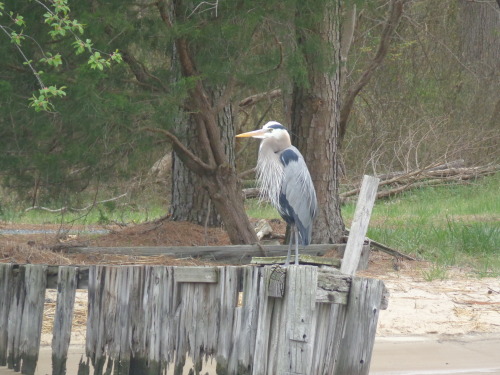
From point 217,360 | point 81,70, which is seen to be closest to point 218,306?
point 217,360

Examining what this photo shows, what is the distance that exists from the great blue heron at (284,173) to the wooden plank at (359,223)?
0.59 metres

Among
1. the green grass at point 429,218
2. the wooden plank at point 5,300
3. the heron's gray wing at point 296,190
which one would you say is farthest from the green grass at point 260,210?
the wooden plank at point 5,300

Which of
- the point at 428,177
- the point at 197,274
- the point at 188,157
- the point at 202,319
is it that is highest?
the point at 428,177

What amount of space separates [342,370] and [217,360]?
80 centimetres

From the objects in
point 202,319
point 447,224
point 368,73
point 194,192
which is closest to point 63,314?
point 202,319

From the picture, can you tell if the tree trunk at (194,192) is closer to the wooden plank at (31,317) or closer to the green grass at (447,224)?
the green grass at (447,224)

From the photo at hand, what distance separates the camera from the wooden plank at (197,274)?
545 centimetres

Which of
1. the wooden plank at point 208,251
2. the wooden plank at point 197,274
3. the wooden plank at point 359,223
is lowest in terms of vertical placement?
the wooden plank at point 197,274

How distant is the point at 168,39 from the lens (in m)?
8.52

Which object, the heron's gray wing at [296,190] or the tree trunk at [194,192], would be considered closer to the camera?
the heron's gray wing at [296,190]

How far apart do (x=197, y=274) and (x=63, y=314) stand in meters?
1.07

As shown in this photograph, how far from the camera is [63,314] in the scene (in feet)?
19.2

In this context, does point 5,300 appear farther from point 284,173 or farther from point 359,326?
point 359,326

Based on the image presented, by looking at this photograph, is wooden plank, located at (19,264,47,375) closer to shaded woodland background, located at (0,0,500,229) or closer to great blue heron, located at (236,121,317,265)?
great blue heron, located at (236,121,317,265)
